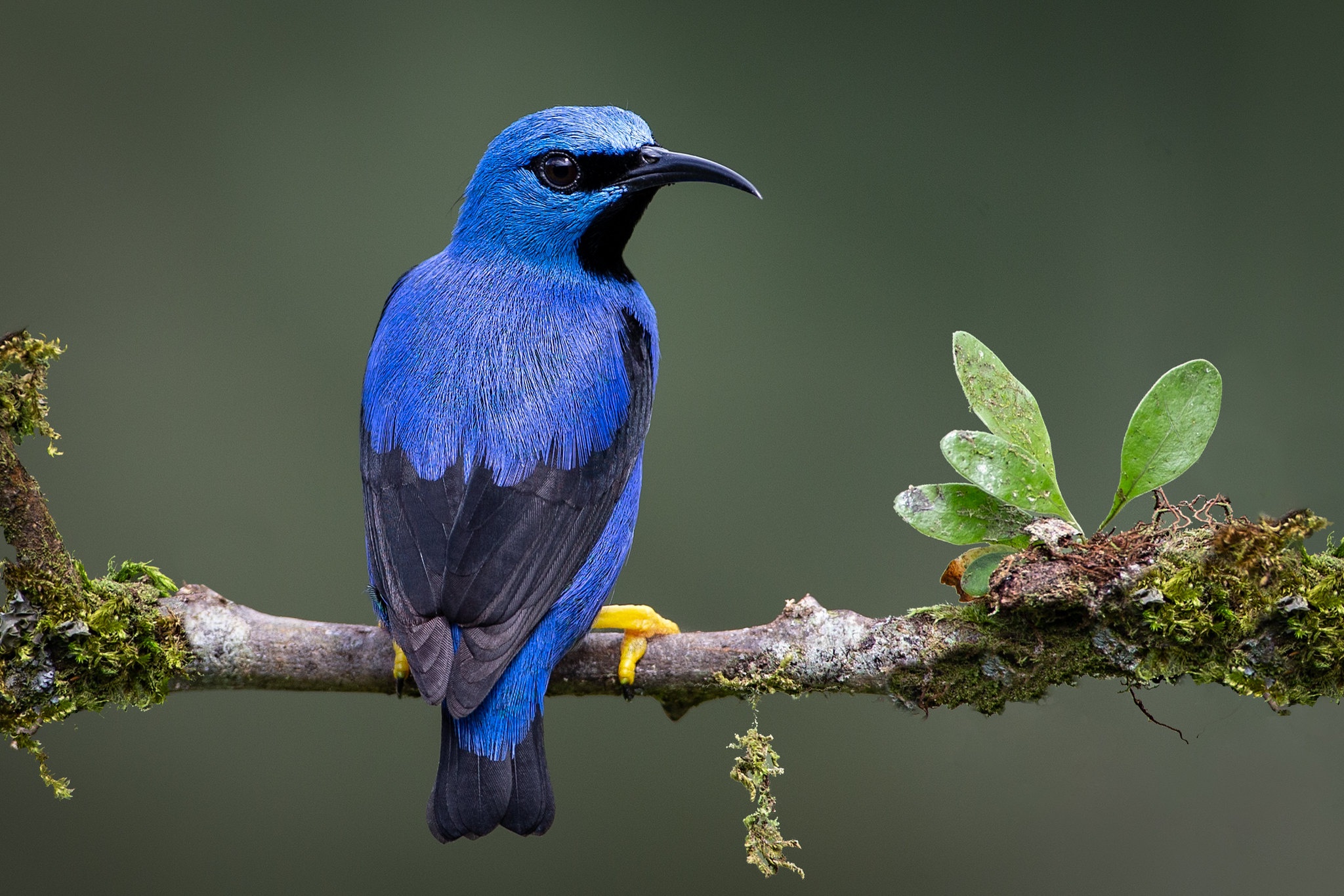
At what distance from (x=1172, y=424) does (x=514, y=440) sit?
160 centimetres

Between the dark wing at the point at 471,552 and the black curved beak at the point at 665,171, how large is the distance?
0.86m

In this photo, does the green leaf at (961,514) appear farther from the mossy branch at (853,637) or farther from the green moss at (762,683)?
the green moss at (762,683)

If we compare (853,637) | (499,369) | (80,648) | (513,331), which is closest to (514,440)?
(499,369)

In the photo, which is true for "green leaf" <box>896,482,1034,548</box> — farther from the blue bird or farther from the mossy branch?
the blue bird

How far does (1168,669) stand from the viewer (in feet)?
7.55

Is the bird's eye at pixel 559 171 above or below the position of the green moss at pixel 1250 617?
above

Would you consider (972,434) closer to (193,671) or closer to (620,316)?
(620,316)

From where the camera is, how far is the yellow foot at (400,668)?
9.00ft

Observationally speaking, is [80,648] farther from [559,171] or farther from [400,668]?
[559,171]

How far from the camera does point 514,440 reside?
2838 millimetres

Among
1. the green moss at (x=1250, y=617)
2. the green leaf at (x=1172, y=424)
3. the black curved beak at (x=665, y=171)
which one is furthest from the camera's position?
the black curved beak at (x=665, y=171)

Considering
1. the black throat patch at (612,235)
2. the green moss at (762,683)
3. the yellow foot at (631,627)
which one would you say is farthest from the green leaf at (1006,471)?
the black throat patch at (612,235)

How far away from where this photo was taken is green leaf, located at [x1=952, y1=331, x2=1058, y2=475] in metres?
2.50

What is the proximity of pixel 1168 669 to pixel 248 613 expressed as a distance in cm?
221
